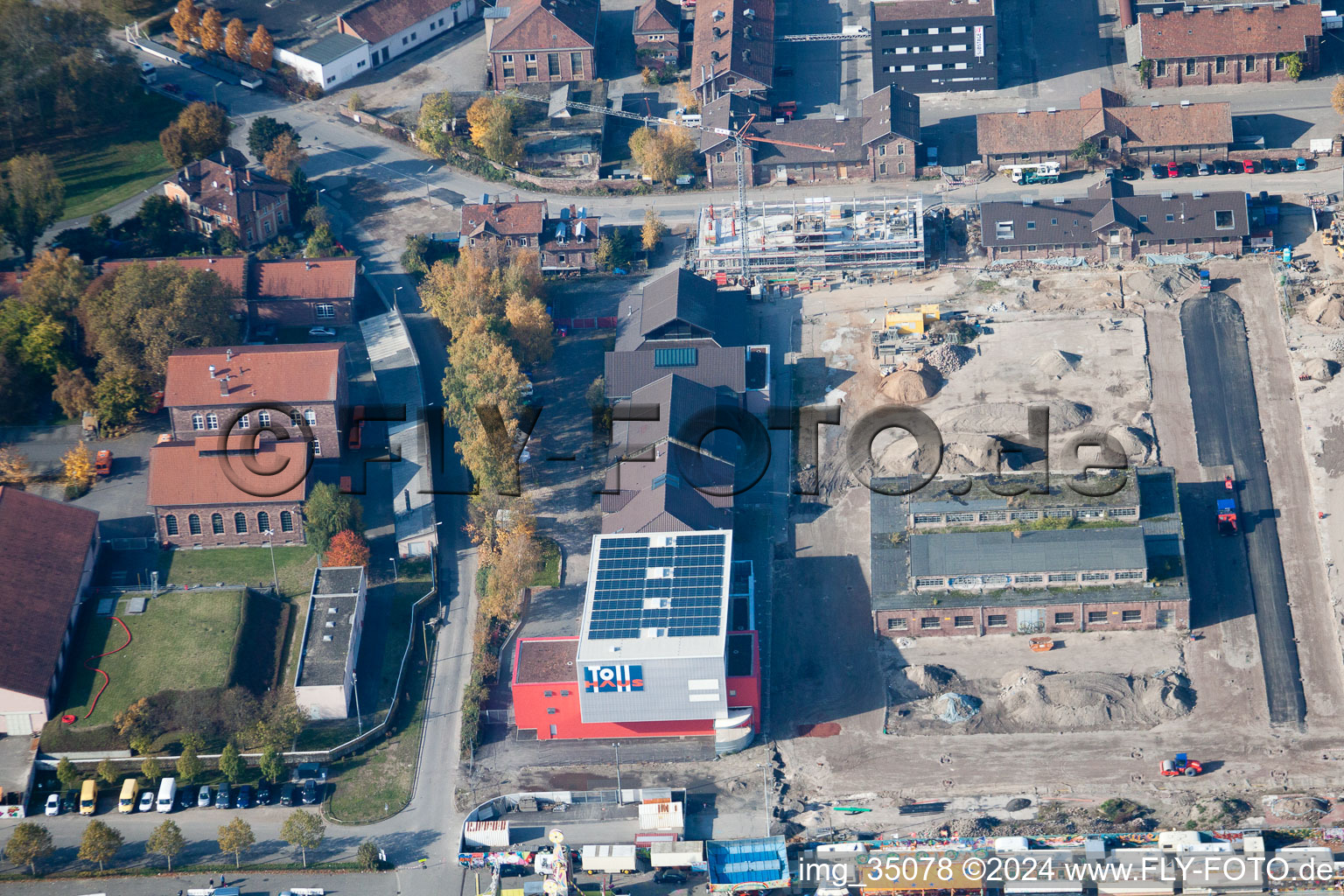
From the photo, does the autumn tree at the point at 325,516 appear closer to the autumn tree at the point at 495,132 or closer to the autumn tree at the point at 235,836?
the autumn tree at the point at 235,836

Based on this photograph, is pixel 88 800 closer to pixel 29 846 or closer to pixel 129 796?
pixel 129 796

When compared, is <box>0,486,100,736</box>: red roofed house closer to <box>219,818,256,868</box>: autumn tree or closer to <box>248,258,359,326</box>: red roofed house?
<box>219,818,256,868</box>: autumn tree

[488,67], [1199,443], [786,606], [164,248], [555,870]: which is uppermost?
A: [488,67]

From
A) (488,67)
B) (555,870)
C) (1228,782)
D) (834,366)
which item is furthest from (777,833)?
(488,67)

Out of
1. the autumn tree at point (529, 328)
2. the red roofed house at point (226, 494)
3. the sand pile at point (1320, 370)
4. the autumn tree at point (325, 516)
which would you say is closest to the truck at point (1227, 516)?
the sand pile at point (1320, 370)

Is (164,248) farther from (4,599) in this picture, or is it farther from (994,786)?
(994,786)
